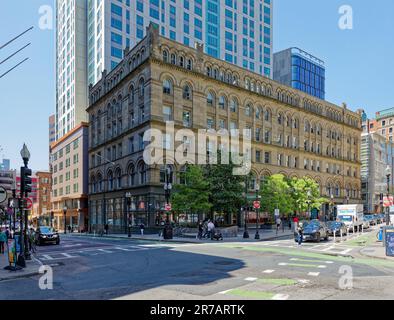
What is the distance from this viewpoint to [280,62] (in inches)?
Answer: 5020

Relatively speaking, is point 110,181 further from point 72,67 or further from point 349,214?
point 72,67

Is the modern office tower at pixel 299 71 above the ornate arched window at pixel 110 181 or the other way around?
above

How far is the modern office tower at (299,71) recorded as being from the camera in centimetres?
12306

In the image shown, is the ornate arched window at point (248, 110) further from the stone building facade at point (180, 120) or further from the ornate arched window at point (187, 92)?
the ornate arched window at point (187, 92)

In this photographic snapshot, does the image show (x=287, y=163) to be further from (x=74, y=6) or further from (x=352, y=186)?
(x=74, y=6)

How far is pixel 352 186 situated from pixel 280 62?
5972 centimetres

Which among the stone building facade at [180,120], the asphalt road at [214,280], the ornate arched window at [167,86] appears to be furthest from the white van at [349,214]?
the ornate arched window at [167,86]

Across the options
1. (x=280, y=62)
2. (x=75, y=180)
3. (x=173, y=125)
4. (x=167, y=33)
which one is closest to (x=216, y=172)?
(x=173, y=125)

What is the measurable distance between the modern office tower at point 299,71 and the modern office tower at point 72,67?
69.3 metres

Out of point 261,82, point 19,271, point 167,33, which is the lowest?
point 19,271

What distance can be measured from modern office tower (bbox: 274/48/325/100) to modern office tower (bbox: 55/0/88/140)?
69.3m

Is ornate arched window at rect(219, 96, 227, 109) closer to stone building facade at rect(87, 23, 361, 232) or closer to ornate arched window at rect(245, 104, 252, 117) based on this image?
stone building facade at rect(87, 23, 361, 232)

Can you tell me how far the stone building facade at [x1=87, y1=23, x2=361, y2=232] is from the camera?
157 ft

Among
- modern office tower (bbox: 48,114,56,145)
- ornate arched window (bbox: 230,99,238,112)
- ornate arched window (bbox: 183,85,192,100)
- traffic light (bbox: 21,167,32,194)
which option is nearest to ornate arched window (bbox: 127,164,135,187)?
ornate arched window (bbox: 183,85,192,100)
